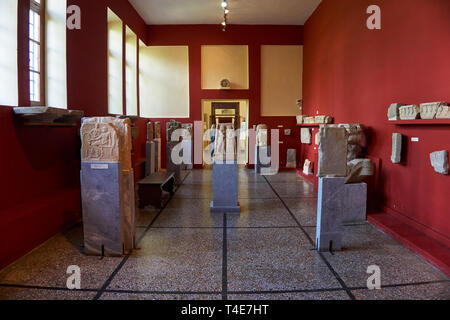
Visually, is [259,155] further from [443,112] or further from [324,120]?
[443,112]

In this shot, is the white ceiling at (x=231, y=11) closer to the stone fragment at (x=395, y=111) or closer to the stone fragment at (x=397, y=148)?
the stone fragment at (x=395, y=111)

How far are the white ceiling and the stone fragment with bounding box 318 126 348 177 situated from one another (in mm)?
7635

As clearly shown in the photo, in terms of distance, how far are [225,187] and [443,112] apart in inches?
149

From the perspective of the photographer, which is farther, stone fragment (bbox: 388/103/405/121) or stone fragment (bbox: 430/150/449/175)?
stone fragment (bbox: 388/103/405/121)

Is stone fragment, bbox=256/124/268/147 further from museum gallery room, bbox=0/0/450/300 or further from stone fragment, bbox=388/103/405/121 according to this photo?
stone fragment, bbox=388/103/405/121

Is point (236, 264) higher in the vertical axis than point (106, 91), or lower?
lower

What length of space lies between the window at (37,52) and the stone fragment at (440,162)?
20.1 ft

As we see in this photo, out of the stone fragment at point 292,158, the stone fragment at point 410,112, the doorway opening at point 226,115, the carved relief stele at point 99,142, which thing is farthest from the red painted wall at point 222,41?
the carved relief stele at point 99,142

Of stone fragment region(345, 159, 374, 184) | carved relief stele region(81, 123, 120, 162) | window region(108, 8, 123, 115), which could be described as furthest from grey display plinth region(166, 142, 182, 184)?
carved relief stele region(81, 123, 120, 162)

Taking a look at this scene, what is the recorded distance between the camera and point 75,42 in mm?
6434

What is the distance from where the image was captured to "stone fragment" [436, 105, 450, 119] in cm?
423

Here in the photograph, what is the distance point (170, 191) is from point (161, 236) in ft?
10.3
